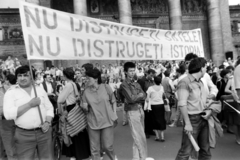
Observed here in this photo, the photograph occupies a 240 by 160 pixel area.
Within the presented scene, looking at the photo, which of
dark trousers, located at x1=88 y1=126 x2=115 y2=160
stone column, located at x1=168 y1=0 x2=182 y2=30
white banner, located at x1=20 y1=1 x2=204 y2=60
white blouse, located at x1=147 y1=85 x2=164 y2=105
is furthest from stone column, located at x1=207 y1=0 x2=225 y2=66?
dark trousers, located at x1=88 y1=126 x2=115 y2=160

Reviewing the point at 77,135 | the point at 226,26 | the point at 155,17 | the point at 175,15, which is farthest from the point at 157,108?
the point at 226,26

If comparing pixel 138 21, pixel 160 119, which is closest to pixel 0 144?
pixel 160 119

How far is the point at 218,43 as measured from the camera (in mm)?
23000

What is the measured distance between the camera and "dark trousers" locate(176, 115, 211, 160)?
10.9 ft

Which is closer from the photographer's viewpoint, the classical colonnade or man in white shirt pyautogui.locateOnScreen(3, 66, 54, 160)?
man in white shirt pyautogui.locateOnScreen(3, 66, 54, 160)

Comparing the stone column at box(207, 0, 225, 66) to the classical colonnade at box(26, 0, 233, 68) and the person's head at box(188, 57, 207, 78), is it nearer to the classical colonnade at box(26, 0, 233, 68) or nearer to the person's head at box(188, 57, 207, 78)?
the classical colonnade at box(26, 0, 233, 68)

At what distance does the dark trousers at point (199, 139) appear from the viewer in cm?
333

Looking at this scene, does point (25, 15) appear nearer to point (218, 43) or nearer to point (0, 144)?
Answer: point (0, 144)

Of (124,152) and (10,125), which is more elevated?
(10,125)

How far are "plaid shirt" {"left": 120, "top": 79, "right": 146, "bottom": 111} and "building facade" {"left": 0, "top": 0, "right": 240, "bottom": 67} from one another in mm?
14698

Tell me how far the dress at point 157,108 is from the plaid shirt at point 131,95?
1782mm

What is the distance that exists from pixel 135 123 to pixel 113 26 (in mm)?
2147

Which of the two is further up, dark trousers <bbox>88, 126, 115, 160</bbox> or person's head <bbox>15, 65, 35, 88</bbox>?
person's head <bbox>15, 65, 35, 88</bbox>

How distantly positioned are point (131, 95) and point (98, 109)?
29.6 inches
